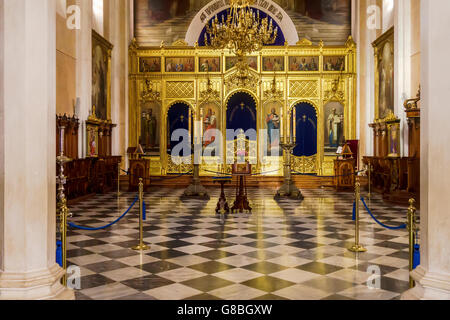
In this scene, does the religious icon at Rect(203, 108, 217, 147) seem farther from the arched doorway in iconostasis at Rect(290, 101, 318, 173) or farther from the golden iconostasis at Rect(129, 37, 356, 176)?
the arched doorway in iconostasis at Rect(290, 101, 318, 173)

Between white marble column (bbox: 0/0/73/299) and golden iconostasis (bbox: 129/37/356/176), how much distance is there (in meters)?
15.3

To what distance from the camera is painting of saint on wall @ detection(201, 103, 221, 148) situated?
19.4 m

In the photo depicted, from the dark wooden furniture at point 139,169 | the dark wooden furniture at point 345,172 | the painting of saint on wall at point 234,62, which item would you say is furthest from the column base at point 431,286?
the painting of saint on wall at point 234,62

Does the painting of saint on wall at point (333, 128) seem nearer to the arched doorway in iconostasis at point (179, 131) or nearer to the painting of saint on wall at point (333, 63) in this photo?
the painting of saint on wall at point (333, 63)

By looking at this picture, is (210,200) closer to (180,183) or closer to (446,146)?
(180,183)

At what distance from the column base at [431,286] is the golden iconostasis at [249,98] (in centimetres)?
1514

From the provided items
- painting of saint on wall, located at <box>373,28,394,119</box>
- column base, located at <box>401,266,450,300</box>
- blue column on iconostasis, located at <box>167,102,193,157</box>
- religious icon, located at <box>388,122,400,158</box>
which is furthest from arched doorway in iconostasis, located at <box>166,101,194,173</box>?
column base, located at <box>401,266,450,300</box>

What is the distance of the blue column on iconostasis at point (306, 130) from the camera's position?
63.3ft

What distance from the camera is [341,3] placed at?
784 inches

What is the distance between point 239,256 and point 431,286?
2.88 m

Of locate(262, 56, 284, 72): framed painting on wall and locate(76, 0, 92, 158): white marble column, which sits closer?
locate(76, 0, 92, 158): white marble column

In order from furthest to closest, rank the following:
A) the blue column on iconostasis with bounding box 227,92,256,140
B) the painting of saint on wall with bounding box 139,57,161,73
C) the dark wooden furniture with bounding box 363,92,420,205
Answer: the blue column on iconostasis with bounding box 227,92,256,140 → the painting of saint on wall with bounding box 139,57,161,73 → the dark wooden furniture with bounding box 363,92,420,205

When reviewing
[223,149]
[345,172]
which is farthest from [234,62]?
[345,172]
